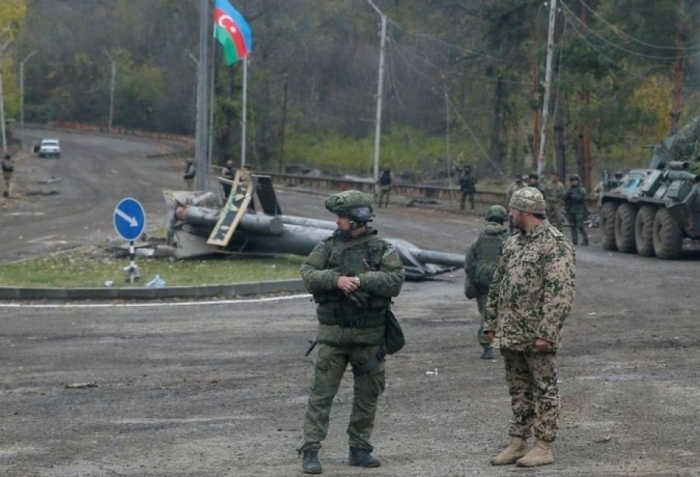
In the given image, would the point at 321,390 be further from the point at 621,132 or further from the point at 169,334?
the point at 621,132

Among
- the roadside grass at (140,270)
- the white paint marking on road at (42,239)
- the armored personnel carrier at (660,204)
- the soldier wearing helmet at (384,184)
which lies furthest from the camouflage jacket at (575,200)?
the soldier wearing helmet at (384,184)

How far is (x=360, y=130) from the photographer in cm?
9219

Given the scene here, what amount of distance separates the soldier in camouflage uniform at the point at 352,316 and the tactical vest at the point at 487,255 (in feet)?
13.8

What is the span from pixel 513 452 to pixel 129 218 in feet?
40.6

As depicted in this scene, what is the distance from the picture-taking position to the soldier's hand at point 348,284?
8070 mm

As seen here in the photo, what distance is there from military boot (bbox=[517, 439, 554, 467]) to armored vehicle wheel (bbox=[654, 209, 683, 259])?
57.9ft

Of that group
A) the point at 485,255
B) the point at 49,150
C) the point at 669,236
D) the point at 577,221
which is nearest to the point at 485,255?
the point at 485,255

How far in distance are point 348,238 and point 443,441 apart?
1.78m

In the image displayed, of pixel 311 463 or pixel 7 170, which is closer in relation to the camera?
pixel 311 463

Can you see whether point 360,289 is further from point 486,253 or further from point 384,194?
point 384,194

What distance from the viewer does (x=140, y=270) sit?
22.2 meters

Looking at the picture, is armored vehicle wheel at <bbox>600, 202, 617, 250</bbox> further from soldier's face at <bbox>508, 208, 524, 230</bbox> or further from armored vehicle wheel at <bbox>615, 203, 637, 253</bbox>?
soldier's face at <bbox>508, 208, 524, 230</bbox>

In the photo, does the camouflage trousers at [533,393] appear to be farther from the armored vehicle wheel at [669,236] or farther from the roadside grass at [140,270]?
the armored vehicle wheel at [669,236]

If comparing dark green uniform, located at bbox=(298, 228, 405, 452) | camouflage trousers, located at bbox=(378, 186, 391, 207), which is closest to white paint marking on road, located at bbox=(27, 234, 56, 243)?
camouflage trousers, located at bbox=(378, 186, 391, 207)
